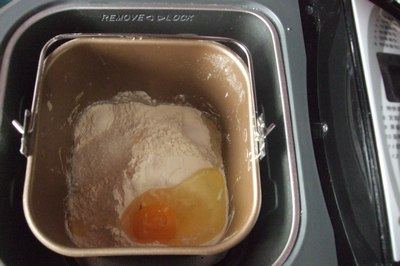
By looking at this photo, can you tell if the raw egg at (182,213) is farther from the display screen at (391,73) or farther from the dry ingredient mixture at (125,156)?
the display screen at (391,73)

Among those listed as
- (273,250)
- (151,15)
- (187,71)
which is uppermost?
(151,15)

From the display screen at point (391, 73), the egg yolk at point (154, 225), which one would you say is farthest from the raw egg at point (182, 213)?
the display screen at point (391, 73)

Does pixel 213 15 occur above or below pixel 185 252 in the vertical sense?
above

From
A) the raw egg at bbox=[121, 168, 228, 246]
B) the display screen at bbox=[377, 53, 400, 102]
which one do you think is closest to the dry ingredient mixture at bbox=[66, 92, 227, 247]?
the raw egg at bbox=[121, 168, 228, 246]

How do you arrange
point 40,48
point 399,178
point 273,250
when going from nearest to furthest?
1. point 399,178
2. point 273,250
3. point 40,48

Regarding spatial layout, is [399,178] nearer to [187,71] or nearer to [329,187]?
[329,187]

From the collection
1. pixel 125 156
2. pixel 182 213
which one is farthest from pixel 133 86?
pixel 182 213

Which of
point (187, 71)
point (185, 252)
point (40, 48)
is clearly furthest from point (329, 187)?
point (40, 48)
